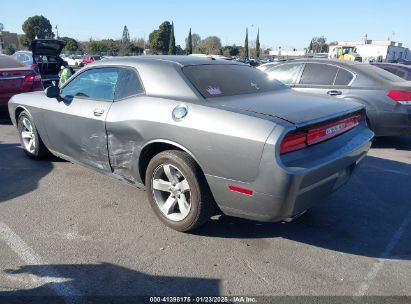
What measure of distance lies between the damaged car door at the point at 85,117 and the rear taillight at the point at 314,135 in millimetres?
1956

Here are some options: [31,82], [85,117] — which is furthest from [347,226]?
[31,82]

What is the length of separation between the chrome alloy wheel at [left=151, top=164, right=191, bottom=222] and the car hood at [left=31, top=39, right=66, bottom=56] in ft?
38.4

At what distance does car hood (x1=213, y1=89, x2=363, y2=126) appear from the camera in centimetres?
289

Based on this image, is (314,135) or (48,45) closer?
(314,135)

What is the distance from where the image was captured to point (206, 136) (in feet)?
9.59

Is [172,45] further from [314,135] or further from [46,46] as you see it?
[314,135]

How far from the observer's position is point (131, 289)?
8.53 ft

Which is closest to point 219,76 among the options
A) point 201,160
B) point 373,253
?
point 201,160

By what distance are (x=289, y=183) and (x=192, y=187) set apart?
850mm

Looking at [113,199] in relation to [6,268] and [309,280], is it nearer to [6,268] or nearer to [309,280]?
[6,268]

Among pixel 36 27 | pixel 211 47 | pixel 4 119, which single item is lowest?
pixel 211 47

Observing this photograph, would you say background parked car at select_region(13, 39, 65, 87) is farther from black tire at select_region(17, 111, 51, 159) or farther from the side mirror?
the side mirror

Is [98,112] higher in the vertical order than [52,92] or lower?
lower

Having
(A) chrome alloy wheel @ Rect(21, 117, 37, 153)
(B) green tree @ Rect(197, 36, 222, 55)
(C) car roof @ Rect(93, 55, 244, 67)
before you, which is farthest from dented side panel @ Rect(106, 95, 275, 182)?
(B) green tree @ Rect(197, 36, 222, 55)
